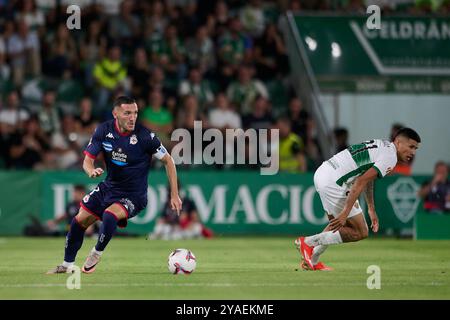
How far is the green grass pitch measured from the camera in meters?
11.0

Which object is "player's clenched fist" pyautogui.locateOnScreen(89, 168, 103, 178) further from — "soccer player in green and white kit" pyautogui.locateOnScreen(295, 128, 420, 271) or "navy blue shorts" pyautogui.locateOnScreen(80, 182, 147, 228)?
"soccer player in green and white kit" pyautogui.locateOnScreen(295, 128, 420, 271)

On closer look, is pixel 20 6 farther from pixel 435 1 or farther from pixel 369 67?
pixel 435 1

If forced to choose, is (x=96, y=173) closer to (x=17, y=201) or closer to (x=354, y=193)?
(x=354, y=193)

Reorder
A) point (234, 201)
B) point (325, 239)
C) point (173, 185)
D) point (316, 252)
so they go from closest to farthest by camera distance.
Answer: point (173, 185), point (325, 239), point (316, 252), point (234, 201)

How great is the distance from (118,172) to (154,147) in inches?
21.3

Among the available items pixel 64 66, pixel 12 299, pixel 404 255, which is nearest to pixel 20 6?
pixel 64 66

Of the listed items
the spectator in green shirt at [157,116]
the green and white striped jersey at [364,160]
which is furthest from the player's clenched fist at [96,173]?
the spectator in green shirt at [157,116]

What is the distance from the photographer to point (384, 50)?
24.7 m

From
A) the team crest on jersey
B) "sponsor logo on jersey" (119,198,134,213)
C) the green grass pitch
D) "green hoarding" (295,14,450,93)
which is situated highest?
"green hoarding" (295,14,450,93)

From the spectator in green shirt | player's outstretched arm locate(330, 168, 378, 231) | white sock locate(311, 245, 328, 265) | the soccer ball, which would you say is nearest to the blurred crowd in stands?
the spectator in green shirt

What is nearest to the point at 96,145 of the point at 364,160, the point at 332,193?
the point at 332,193

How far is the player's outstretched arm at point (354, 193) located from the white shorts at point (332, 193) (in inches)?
27.7

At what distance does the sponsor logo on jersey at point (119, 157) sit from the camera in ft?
43.2
